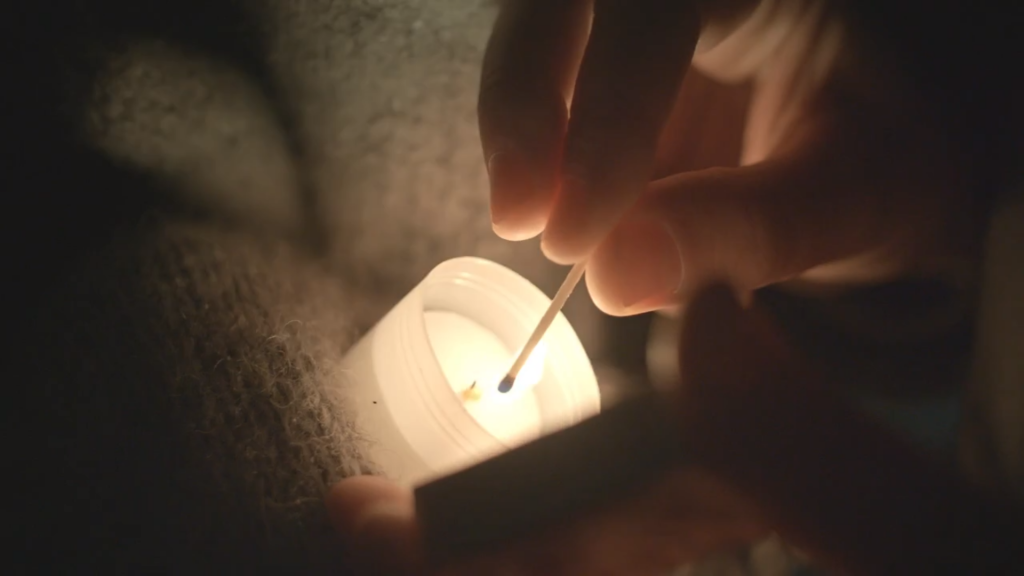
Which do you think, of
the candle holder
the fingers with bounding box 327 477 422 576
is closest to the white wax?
the candle holder

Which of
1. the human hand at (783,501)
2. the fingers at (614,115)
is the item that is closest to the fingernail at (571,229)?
the fingers at (614,115)

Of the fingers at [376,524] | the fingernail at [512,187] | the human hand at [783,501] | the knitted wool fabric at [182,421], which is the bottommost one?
the human hand at [783,501]

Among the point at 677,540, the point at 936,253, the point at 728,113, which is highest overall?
the point at 728,113

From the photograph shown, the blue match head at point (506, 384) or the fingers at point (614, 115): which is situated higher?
the fingers at point (614, 115)

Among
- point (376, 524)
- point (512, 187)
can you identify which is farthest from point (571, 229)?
point (376, 524)

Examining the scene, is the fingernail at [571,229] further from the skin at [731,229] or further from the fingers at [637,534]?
the fingers at [637,534]

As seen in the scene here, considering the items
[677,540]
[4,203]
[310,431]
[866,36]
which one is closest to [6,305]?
[4,203]

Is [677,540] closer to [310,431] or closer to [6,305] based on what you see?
[310,431]
